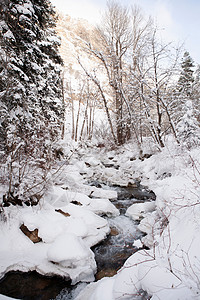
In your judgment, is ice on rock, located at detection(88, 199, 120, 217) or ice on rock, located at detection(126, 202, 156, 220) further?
ice on rock, located at detection(88, 199, 120, 217)

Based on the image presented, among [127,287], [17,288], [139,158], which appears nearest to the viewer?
[127,287]

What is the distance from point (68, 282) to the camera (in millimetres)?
2494

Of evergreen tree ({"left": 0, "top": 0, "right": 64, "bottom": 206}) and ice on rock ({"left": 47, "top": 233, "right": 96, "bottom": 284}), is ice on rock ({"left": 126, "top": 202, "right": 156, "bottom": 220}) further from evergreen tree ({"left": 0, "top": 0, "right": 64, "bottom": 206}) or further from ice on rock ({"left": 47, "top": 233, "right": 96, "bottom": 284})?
evergreen tree ({"left": 0, "top": 0, "right": 64, "bottom": 206})

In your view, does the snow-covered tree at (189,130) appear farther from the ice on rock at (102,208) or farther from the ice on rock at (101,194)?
the ice on rock at (102,208)

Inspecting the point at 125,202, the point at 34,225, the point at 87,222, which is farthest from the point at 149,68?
the point at 34,225

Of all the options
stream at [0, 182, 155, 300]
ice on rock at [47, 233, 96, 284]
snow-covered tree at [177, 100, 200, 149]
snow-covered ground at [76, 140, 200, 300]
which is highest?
snow-covered tree at [177, 100, 200, 149]

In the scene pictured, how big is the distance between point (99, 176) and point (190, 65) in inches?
751

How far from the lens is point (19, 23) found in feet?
20.0

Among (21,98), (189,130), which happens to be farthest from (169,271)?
(21,98)

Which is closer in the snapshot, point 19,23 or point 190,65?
point 19,23

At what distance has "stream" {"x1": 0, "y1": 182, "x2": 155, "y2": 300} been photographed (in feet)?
7.64

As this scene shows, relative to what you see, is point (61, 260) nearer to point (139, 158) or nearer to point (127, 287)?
point (127, 287)

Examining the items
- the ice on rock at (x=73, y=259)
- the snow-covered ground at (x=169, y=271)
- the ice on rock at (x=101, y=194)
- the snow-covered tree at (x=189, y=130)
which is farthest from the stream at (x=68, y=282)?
the snow-covered tree at (x=189, y=130)

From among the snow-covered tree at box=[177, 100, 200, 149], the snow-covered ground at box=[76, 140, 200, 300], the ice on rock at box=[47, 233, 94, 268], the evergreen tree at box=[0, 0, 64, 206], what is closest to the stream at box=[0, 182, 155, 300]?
the ice on rock at box=[47, 233, 94, 268]
